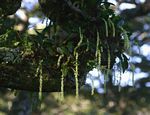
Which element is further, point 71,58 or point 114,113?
point 114,113

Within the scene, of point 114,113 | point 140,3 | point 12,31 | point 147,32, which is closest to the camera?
point 12,31

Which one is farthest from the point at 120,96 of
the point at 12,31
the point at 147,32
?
the point at 12,31

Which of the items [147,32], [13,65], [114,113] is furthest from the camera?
[114,113]

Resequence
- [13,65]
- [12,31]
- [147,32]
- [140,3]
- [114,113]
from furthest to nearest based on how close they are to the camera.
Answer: [114,113] < [147,32] < [140,3] < [12,31] < [13,65]

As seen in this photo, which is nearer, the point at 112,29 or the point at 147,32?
the point at 112,29

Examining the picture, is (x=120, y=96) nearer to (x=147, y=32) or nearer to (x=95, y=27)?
(x=147, y=32)

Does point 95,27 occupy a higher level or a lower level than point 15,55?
higher

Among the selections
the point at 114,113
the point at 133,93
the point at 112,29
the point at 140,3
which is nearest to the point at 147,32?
the point at 133,93

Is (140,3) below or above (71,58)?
above

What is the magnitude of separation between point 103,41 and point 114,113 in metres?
8.76

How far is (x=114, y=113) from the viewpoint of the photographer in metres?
11.4

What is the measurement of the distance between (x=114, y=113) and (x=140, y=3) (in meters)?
5.53

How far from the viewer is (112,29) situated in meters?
2.85

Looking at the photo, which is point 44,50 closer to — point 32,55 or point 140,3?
point 32,55
